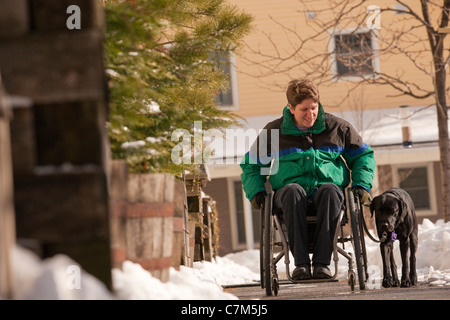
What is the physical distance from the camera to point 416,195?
20938mm

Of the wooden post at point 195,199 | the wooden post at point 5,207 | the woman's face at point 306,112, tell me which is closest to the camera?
the wooden post at point 5,207

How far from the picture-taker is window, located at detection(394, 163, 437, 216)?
808 inches

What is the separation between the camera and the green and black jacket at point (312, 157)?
5.90 m

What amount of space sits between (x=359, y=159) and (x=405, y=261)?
1314 millimetres

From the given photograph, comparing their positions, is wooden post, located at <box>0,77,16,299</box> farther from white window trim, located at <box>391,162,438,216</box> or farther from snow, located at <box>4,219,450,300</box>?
white window trim, located at <box>391,162,438,216</box>

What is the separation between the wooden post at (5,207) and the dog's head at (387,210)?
4.12 m

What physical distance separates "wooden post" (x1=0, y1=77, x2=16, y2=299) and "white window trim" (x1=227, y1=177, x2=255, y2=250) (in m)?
16.5

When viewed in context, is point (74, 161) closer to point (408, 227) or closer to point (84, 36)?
point (84, 36)

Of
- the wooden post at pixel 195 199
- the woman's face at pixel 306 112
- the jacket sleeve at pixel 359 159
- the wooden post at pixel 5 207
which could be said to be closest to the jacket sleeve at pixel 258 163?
the woman's face at pixel 306 112

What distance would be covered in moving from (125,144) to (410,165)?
17.3 m

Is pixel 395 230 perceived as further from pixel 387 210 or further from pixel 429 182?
pixel 429 182

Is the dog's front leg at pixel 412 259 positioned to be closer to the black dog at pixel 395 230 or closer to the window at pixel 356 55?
the black dog at pixel 395 230

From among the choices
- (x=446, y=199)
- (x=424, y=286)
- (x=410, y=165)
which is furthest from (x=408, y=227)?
(x=410, y=165)

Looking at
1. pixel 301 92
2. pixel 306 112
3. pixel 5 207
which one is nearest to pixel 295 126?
pixel 306 112
